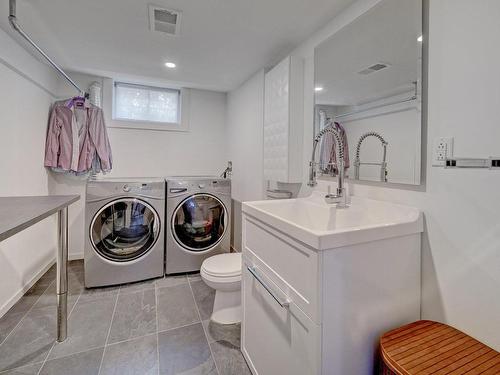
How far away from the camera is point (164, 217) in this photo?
8.61 ft

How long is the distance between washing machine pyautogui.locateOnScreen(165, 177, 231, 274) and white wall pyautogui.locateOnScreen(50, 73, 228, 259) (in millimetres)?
639

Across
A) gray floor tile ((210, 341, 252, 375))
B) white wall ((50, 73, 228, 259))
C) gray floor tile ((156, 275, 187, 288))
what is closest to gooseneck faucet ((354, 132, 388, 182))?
gray floor tile ((210, 341, 252, 375))

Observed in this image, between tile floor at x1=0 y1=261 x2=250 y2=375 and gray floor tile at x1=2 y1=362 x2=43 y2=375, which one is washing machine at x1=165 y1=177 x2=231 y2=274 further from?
gray floor tile at x1=2 y1=362 x2=43 y2=375

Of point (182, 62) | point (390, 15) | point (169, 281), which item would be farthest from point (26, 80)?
point (390, 15)

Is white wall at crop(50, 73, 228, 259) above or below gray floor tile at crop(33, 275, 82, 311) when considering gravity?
above

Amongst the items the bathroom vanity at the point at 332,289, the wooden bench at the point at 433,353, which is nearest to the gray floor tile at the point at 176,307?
the bathroom vanity at the point at 332,289

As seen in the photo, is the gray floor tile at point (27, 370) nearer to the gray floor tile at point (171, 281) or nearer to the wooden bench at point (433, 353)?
the gray floor tile at point (171, 281)

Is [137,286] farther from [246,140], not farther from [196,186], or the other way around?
[246,140]

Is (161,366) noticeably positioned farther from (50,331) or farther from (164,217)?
(164,217)

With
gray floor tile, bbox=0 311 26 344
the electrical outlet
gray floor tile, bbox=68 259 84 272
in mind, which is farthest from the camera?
gray floor tile, bbox=68 259 84 272

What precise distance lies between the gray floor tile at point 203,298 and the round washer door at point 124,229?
25.0 inches

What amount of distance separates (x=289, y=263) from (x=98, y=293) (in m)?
2.13

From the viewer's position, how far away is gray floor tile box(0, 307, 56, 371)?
150cm

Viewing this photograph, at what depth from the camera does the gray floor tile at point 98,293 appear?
87.2 inches
